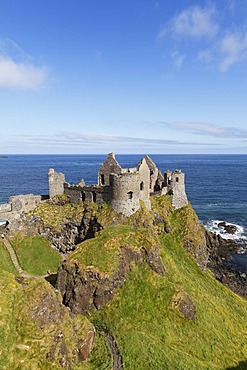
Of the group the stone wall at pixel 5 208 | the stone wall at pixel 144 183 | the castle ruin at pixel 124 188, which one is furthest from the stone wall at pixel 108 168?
the stone wall at pixel 5 208

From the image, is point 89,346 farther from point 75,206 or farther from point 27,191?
point 27,191

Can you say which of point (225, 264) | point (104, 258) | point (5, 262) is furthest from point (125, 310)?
point (225, 264)

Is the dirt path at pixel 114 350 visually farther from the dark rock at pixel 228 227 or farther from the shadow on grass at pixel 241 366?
the dark rock at pixel 228 227

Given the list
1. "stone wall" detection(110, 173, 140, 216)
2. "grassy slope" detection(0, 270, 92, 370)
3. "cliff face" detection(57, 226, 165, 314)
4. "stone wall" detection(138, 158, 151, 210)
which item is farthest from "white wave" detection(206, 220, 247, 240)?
"grassy slope" detection(0, 270, 92, 370)

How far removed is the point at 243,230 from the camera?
79.8m

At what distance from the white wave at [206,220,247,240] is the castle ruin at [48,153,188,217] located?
24.1 meters

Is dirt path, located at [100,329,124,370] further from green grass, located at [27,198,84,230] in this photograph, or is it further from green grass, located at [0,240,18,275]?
green grass, located at [27,198,84,230]

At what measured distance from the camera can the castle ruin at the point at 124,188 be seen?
4612cm

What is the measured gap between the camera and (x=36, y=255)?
155 ft

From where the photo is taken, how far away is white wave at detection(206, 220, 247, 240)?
7475 cm

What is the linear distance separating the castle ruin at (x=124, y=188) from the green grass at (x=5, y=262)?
13976 mm

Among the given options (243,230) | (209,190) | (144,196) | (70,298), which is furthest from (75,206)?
(209,190)

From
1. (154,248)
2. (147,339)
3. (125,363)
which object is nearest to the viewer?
(125,363)

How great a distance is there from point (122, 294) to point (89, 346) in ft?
24.4
